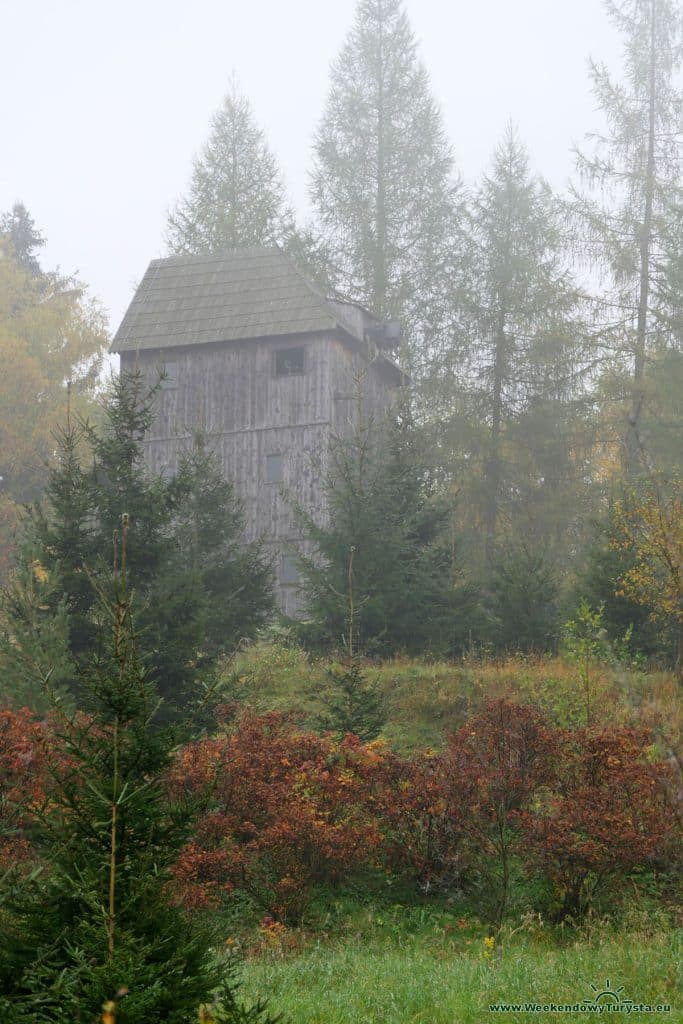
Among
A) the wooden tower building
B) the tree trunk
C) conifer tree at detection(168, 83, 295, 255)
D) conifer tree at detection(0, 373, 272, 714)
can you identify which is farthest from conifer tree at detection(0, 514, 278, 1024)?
conifer tree at detection(168, 83, 295, 255)

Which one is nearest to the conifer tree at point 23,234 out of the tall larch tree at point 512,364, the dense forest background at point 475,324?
the dense forest background at point 475,324

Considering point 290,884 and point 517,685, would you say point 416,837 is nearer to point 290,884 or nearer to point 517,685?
point 290,884

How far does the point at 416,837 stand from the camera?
12719 millimetres

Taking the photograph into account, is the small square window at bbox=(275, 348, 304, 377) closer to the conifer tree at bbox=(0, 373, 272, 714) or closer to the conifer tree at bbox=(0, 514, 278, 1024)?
the conifer tree at bbox=(0, 373, 272, 714)

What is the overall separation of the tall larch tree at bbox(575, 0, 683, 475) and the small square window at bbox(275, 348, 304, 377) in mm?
8436

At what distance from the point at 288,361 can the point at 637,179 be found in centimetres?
1081

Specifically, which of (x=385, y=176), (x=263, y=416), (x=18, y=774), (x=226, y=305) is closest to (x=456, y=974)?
(x=18, y=774)

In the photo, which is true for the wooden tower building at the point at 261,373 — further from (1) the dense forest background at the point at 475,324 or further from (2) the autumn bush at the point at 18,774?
(2) the autumn bush at the point at 18,774

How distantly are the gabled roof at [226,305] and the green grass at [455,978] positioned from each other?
24607mm

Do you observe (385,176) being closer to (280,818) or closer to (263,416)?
(263,416)

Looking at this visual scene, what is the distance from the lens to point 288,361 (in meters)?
34.0

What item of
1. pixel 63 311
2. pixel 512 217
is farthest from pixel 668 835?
pixel 63 311

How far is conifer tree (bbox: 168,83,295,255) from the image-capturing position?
4409 cm

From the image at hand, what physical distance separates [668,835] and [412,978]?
4.24m
